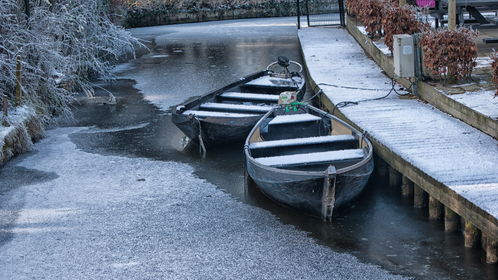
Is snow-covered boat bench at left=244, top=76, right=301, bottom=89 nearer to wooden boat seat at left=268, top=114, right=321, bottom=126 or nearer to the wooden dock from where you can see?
the wooden dock

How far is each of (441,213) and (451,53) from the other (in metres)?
3.68

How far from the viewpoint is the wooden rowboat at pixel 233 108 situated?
571 inches

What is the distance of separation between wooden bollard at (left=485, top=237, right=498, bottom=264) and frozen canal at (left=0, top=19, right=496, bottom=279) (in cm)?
9

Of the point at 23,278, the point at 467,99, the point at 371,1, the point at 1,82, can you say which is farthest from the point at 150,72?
the point at 23,278

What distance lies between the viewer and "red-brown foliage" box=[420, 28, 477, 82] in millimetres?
13516

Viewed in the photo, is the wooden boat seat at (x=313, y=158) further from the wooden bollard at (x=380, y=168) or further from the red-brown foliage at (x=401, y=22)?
the red-brown foliage at (x=401, y=22)

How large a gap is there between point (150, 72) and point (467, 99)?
537 inches

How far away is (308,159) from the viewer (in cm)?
1155

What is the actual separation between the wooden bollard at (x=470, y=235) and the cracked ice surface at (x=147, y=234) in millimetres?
1099

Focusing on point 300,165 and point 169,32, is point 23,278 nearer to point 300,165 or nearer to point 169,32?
point 300,165

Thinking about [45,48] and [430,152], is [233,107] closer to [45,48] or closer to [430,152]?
A: [45,48]

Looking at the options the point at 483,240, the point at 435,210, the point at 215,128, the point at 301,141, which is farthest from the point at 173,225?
the point at 483,240

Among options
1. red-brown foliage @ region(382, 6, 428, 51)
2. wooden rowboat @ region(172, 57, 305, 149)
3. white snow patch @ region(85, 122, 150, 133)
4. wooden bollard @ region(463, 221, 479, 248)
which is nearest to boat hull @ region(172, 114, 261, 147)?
wooden rowboat @ region(172, 57, 305, 149)

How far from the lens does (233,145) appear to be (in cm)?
1509
